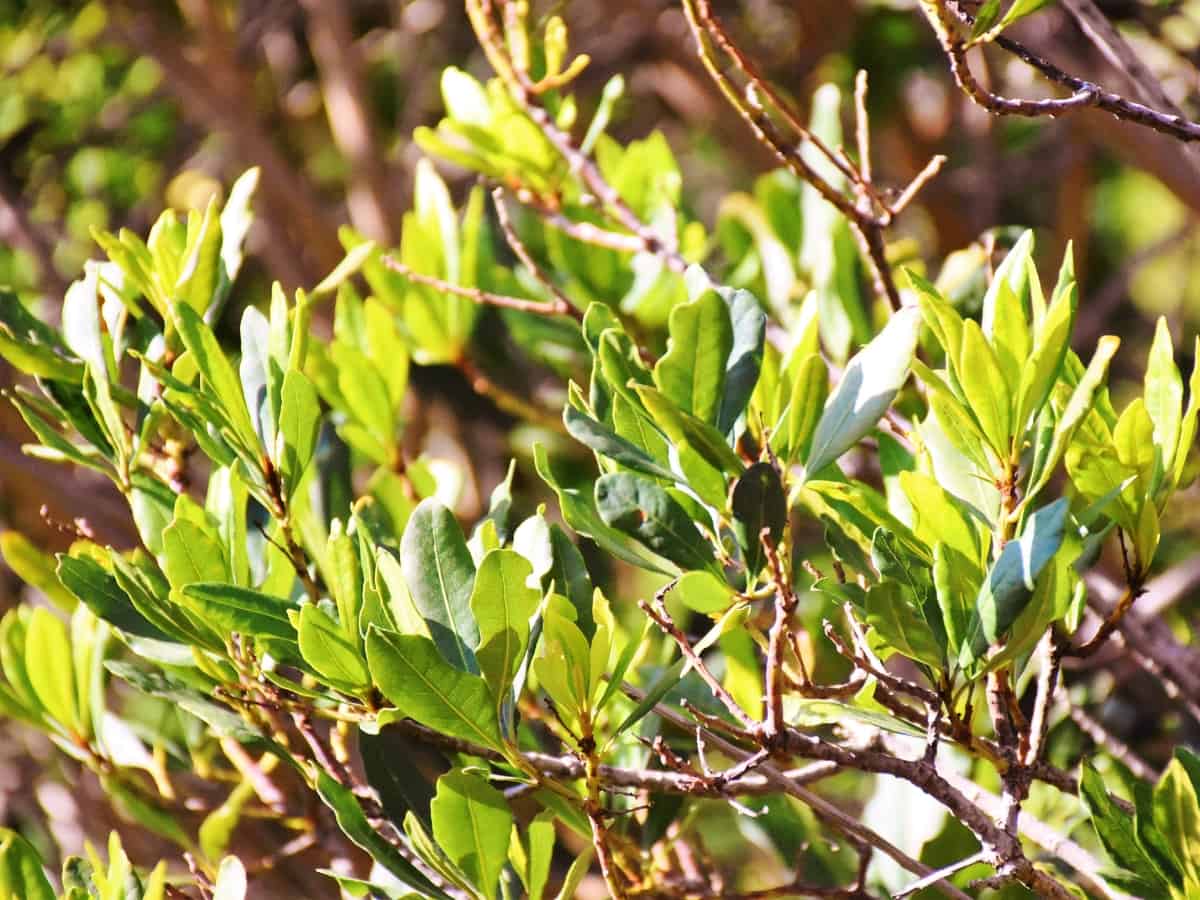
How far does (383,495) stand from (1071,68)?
1010 mm

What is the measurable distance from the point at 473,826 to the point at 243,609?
0.51 ft

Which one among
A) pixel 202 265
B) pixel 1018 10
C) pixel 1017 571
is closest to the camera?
pixel 1017 571

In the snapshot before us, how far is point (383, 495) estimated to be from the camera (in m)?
0.98

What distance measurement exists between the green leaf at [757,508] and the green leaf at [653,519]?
0.12 feet

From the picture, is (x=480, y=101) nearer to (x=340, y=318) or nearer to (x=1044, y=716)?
(x=340, y=318)

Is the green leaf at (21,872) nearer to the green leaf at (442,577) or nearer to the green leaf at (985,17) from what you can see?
the green leaf at (442,577)

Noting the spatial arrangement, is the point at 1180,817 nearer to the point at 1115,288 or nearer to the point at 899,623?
the point at 899,623

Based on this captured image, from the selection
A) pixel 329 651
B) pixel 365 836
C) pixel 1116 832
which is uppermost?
pixel 329 651

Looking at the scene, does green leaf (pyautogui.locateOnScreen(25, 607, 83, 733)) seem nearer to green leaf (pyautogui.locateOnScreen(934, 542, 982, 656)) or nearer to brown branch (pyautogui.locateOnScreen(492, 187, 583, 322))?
brown branch (pyautogui.locateOnScreen(492, 187, 583, 322))

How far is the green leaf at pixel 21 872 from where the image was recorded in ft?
2.61

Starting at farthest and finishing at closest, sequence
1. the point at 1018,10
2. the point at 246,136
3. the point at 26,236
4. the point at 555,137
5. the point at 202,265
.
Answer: the point at 246,136 < the point at 26,236 < the point at 555,137 < the point at 202,265 < the point at 1018,10

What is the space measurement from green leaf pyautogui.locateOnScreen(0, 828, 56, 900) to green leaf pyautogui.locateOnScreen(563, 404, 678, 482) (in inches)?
16.6

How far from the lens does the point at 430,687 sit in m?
0.63

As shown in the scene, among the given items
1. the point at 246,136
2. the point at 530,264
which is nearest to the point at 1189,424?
the point at 530,264
